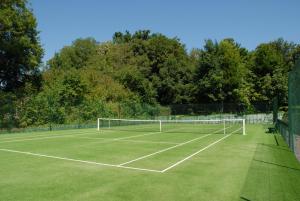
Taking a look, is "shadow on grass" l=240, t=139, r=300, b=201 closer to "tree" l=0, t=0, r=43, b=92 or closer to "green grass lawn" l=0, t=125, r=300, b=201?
"green grass lawn" l=0, t=125, r=300, b=201

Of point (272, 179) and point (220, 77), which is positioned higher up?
point (220, 77)

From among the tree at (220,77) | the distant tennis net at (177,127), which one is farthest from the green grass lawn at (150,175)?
the tree at (220,77)

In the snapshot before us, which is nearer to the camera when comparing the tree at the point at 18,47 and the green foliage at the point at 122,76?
the green foliage at the point at 122,76

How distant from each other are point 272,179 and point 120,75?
154 feet

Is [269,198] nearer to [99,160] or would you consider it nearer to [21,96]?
[99,160]

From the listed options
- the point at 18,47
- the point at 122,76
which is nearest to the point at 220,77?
the point at 122,76

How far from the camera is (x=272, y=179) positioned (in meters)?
8.30

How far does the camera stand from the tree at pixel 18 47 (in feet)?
121

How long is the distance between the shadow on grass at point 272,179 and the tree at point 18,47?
31.8m

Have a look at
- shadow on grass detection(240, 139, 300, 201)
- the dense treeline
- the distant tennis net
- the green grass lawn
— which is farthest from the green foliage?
shadow on grass detection(240, 139, 300, 201)

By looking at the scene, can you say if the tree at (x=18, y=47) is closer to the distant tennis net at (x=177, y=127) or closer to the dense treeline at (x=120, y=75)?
the dense treeline at (x=120, y=75)

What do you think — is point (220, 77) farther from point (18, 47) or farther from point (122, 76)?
point (18, 47)

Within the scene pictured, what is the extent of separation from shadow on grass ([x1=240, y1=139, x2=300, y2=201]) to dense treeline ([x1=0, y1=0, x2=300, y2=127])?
20465 mm

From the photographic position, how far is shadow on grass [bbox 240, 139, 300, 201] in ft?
22.5
